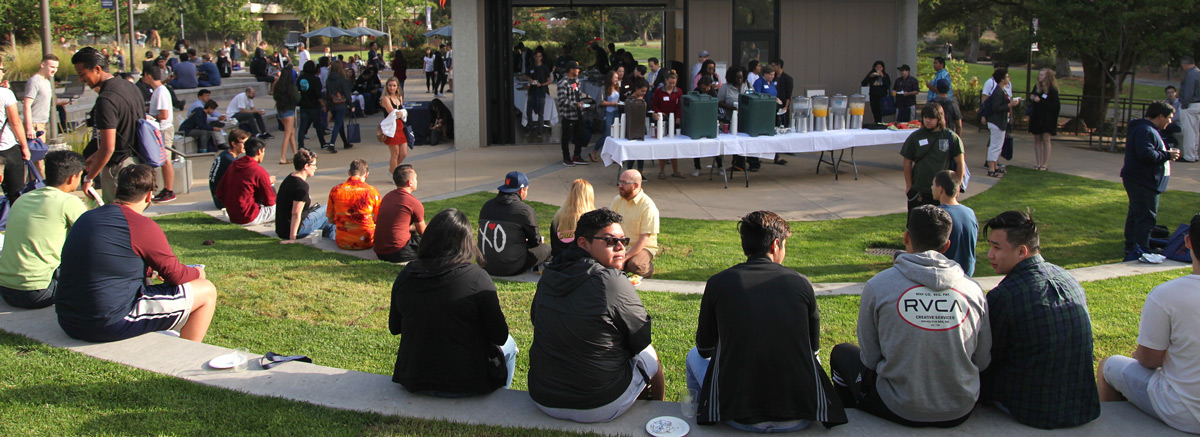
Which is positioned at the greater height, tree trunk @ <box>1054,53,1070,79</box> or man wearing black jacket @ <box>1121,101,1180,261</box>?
tree trunk @ <box>1054,53,1070,79</box>

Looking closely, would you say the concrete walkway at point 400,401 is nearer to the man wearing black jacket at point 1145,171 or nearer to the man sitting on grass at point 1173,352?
the man sitting on grass at point 1173,352

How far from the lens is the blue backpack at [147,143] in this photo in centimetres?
993

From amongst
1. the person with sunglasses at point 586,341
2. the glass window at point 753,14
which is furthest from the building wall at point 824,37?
the person with sunglasses at point 586,341

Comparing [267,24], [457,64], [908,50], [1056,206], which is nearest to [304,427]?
[1056,206]

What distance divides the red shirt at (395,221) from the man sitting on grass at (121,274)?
262cm

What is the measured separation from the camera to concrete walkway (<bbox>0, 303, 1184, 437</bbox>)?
4141 mm

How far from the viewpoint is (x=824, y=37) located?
17.5 m

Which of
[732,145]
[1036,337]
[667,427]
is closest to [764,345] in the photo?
[667,427]

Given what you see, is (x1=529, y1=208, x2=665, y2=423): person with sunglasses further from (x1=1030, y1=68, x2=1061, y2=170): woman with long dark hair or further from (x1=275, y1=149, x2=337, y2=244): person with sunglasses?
(x1=1030, y1=68, x2=1061, y2=170): woman with long dark hair

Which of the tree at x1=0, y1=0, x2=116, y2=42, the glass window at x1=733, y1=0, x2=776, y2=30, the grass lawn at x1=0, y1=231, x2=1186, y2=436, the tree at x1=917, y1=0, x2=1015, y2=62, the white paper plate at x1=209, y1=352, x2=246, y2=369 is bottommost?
the grass lawn at x1=0, y1=231, x2=1186, y2=436

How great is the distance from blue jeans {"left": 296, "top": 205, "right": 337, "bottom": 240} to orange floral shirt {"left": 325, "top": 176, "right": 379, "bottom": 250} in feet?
0.93

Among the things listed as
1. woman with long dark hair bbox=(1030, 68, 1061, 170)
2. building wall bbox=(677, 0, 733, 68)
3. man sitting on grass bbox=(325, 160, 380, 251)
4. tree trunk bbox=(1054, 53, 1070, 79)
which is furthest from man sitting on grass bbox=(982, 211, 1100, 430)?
tree trunk bbox=(1054, 53, 1070, 79)

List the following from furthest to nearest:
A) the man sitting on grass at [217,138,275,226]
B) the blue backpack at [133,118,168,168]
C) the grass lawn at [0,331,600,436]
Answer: the blue backpack at [133,118,168,168] < the man sitting on grass at [217,138,275,226] < the grass lawn at [0,331,600,436]

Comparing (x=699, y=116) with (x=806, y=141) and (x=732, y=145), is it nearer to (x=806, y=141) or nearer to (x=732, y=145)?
(x=732, y=145)
